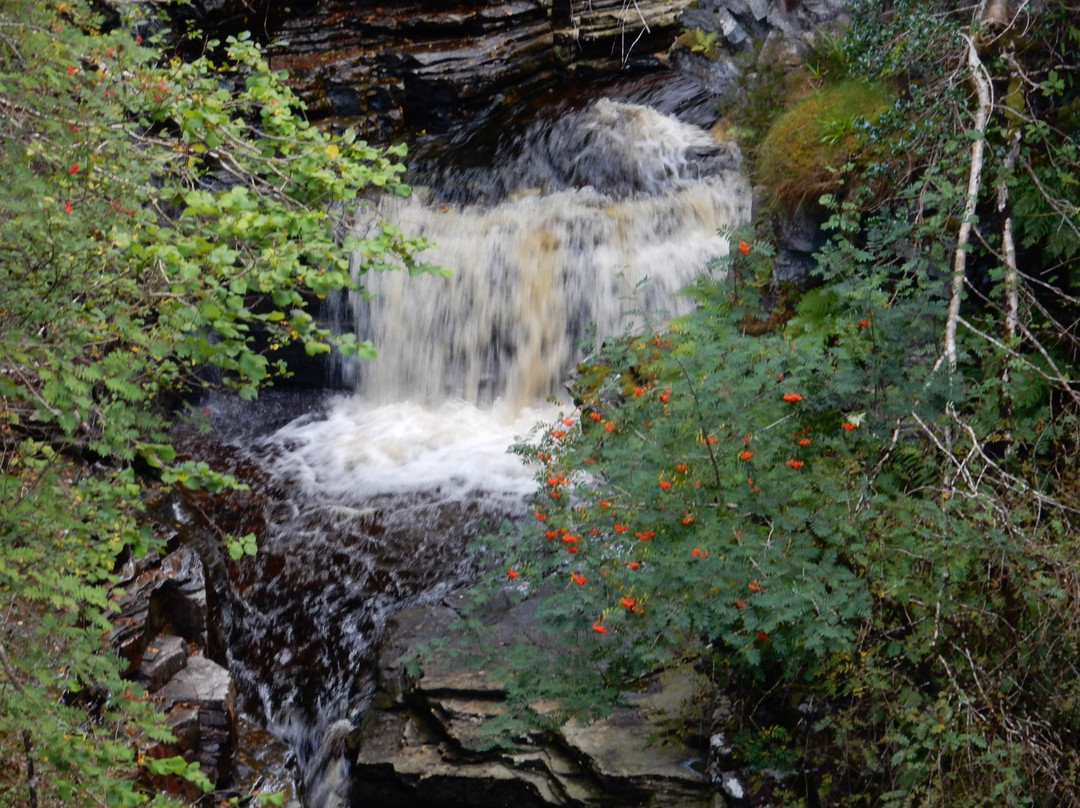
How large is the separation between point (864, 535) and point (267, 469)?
254 inches

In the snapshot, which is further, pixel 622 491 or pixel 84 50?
pixel 622 491

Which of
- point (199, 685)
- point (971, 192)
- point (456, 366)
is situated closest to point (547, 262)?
point (456, 366)

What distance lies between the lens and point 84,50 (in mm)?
3826

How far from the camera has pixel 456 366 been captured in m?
10.1

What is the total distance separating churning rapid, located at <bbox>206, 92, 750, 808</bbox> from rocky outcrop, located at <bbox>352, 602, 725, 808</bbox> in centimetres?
81

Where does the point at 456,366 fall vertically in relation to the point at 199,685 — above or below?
below

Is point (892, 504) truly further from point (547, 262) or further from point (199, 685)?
point (547, 262)

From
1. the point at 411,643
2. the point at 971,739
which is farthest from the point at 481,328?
the point at 971,739

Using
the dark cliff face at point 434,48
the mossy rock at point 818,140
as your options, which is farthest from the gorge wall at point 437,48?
the mossy rock at point 818,140

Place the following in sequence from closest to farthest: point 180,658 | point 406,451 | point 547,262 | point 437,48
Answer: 1. point 180,658
2. point 406,451
3. point 547,262
4. point 437,48

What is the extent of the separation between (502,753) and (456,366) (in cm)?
562

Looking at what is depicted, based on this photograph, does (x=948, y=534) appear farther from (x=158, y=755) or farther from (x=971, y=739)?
(x=158, y=755)

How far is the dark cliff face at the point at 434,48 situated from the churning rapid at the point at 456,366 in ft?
5.64

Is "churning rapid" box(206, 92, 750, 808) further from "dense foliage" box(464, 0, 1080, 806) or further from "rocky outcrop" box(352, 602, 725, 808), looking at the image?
"dense foliage" box(464, 0, 1080, 806)
